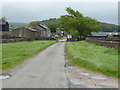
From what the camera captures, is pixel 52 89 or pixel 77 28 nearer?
pixel 52 89

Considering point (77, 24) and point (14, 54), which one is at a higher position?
point (77, 24)

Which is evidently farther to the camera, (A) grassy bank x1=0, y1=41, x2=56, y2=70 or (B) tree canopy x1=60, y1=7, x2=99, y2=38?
(B) tree canopy x1=60, y1=7, x2=99, y2=38

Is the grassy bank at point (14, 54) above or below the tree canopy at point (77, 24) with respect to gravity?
below

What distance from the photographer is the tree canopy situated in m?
75.7

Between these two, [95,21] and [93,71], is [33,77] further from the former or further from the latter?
[95,21]

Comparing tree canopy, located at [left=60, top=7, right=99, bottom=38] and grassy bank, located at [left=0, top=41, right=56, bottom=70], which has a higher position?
tree canopy, located at [left=60, top=7, right=99, bottom=38]

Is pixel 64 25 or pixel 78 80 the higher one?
pixel 64 25

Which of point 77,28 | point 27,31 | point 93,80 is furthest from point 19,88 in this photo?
point 27,31

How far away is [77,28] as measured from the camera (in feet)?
253

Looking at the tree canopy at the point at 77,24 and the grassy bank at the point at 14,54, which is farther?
the tree canopy at the point at 77,24

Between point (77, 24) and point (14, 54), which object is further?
point (77, 24)

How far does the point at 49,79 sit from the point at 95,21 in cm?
7314

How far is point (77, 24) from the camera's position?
76000 millimetres

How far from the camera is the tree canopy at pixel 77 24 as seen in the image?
75.7 meters
